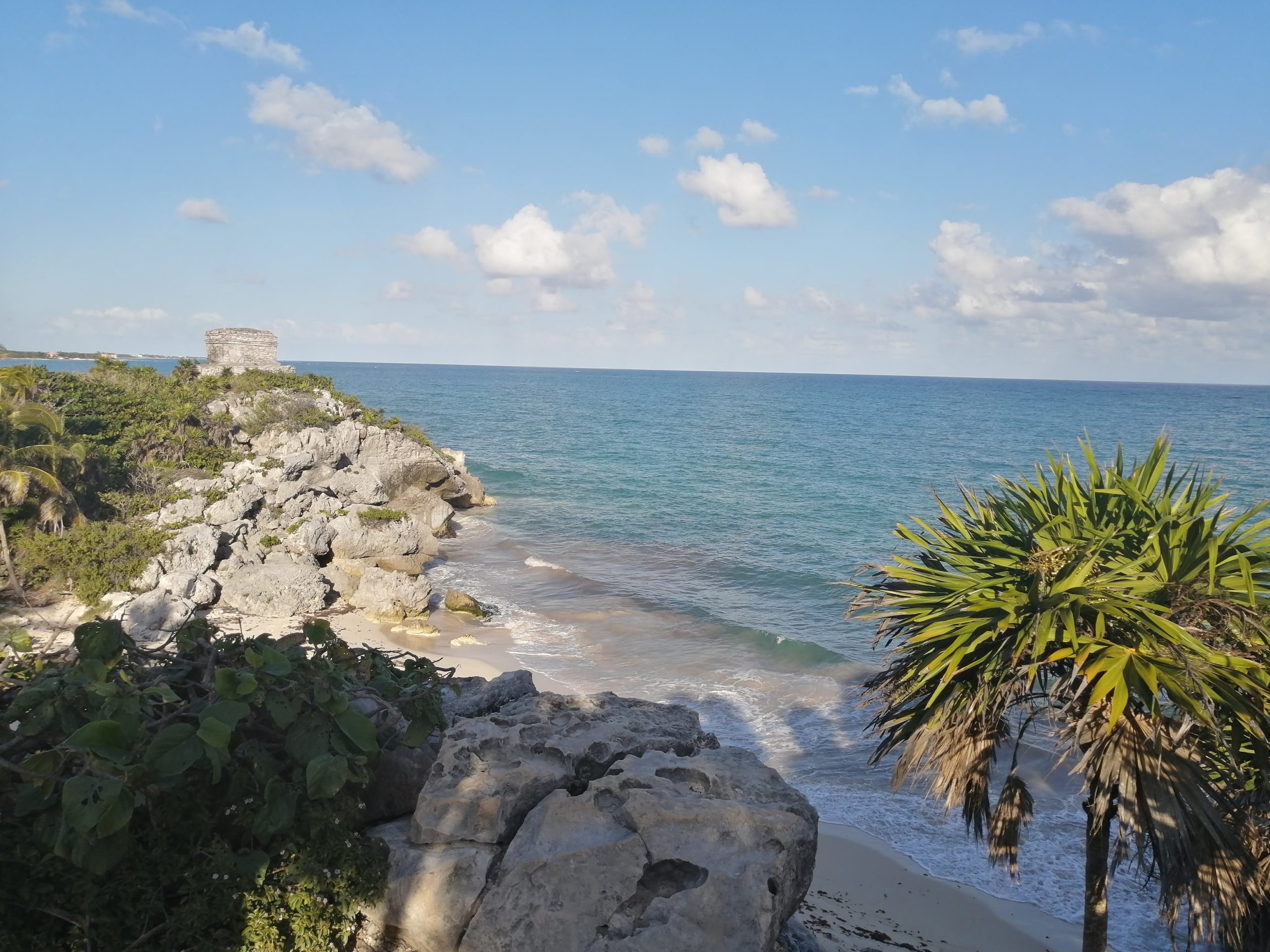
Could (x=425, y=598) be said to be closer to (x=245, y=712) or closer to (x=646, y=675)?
(x=646, y=675)

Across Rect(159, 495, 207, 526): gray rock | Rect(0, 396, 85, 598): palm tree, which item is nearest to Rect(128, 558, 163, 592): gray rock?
Rect(0, 396, 85, 598): palm tree

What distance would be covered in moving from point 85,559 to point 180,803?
1620 centimetres

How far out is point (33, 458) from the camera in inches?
778

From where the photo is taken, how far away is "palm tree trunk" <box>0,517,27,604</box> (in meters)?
16.7

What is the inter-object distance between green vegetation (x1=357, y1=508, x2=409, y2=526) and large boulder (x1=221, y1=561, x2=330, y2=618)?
428cm

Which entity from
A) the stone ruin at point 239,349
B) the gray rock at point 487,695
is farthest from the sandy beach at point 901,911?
the stone ruin at point 239,349

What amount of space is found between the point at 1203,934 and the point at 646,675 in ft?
42.3

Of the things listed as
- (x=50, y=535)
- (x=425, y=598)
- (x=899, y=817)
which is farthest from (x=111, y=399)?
(x=899, y=817)

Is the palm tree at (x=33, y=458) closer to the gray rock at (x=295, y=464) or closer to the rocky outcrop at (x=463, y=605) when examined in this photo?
the gray rock at (x=295, y=464)

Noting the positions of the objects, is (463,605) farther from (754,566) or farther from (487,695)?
(487,695)

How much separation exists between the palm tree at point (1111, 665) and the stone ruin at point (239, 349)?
4191 centimetres

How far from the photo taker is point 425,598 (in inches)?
816

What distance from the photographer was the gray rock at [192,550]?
19453mm

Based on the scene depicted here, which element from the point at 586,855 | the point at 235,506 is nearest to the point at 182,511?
the point at 235,506
